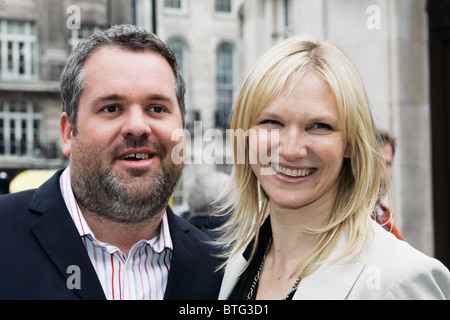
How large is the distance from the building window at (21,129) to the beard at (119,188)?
24.7 meters

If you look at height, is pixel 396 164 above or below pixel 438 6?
below

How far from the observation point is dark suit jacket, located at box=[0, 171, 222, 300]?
7.55ft

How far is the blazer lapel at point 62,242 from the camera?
2.37m

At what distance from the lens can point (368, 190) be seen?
2.50 meters

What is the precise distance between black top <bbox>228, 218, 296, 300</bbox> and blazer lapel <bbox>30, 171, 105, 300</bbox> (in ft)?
2.18

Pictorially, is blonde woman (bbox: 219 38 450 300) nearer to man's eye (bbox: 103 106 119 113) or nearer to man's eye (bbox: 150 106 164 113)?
man's eye (bbox: 150 106 164 113)

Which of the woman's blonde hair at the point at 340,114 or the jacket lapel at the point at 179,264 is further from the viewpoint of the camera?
the jacket lapel at the point at 179,264

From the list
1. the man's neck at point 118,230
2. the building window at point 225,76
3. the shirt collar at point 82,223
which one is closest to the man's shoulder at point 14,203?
the shirt collar at point 82,223

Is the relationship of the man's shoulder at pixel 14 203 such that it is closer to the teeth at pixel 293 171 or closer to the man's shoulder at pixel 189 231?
the man's shoulder at pixel 189 231

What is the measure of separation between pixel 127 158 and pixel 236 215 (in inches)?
30.2

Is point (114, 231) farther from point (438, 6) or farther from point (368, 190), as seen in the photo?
point (438, 6)

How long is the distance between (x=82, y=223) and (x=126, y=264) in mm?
283

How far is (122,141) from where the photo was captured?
2508mm
